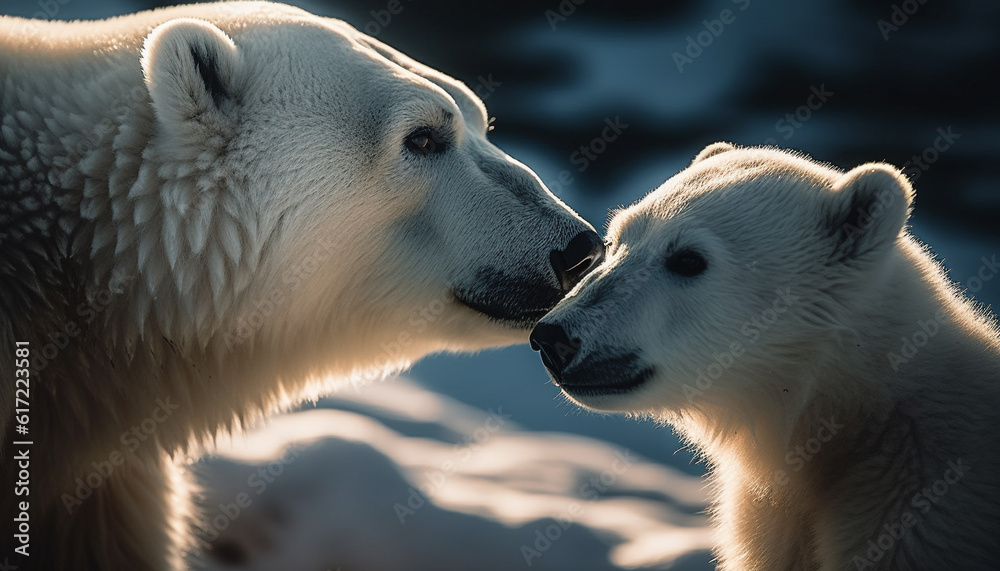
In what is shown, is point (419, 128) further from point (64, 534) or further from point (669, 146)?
point (669, 146)

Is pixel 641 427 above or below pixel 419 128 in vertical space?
below

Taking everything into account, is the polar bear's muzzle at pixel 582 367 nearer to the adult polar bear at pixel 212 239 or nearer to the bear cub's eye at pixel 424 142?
the adult polar bear at pixel 212 239

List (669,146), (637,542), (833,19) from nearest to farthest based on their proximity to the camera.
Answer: (637,542)
(833,19)
(669,146)

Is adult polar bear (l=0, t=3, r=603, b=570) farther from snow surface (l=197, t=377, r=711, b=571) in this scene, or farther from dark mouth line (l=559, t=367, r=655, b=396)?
snow surface (l=197, t=377, r=711, b=571)

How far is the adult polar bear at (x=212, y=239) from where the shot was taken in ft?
6.24

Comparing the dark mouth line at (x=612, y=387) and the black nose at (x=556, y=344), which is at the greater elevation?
the black nose at (x=556, y=344)

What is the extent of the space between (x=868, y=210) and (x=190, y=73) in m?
1.56

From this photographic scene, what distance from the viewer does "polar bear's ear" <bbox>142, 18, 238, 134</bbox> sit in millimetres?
1839

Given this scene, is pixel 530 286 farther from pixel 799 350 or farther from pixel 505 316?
pixel 799 350

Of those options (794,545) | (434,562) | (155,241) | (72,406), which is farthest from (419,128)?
(434,562)

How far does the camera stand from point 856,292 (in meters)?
1.86

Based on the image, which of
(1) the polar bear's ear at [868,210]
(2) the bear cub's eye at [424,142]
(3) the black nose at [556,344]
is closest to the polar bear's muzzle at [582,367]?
(3) the black nose at [556,344]

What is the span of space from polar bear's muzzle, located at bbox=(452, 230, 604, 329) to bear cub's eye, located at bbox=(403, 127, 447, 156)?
0.37 metres

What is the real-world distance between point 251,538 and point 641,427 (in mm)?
1890
